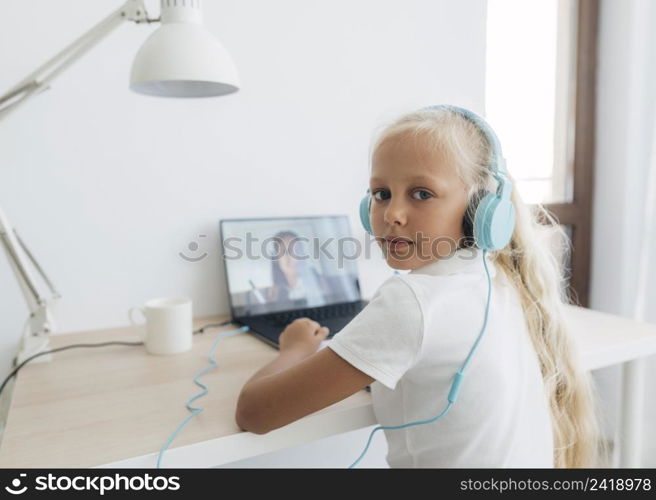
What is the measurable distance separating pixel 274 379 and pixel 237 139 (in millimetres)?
674

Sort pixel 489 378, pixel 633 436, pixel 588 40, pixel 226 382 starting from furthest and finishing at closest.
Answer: pixel 588 40 → pixel 633 436 → pixel 226 382 → pixel 489 378

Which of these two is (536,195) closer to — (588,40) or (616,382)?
(588,40)

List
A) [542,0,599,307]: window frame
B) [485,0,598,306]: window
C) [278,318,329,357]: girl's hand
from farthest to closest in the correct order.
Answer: [542,0,599,307]: window frame, [485,0,598,306]: window, [278,318,329,357]: girl's hand


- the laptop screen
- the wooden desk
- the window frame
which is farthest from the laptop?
the window frame

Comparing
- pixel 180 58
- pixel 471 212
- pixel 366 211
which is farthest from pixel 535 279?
pixel 180 58

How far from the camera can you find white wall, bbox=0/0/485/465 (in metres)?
0.98

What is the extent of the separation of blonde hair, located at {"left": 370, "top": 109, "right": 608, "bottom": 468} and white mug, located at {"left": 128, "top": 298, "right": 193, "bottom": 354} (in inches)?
17.3

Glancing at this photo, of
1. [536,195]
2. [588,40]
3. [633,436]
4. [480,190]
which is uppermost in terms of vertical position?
[588,40]

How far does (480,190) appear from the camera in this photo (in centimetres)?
70

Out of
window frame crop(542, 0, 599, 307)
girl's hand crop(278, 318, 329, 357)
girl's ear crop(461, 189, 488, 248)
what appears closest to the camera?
girl's ear crop(461, 189, 488, 248)

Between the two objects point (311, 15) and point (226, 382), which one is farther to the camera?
point (311, 15)

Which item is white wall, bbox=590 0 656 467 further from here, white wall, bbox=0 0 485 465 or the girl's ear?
the girl's ear

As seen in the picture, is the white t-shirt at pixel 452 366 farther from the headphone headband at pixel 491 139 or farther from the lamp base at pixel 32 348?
the lamp base at pixel 32 348
